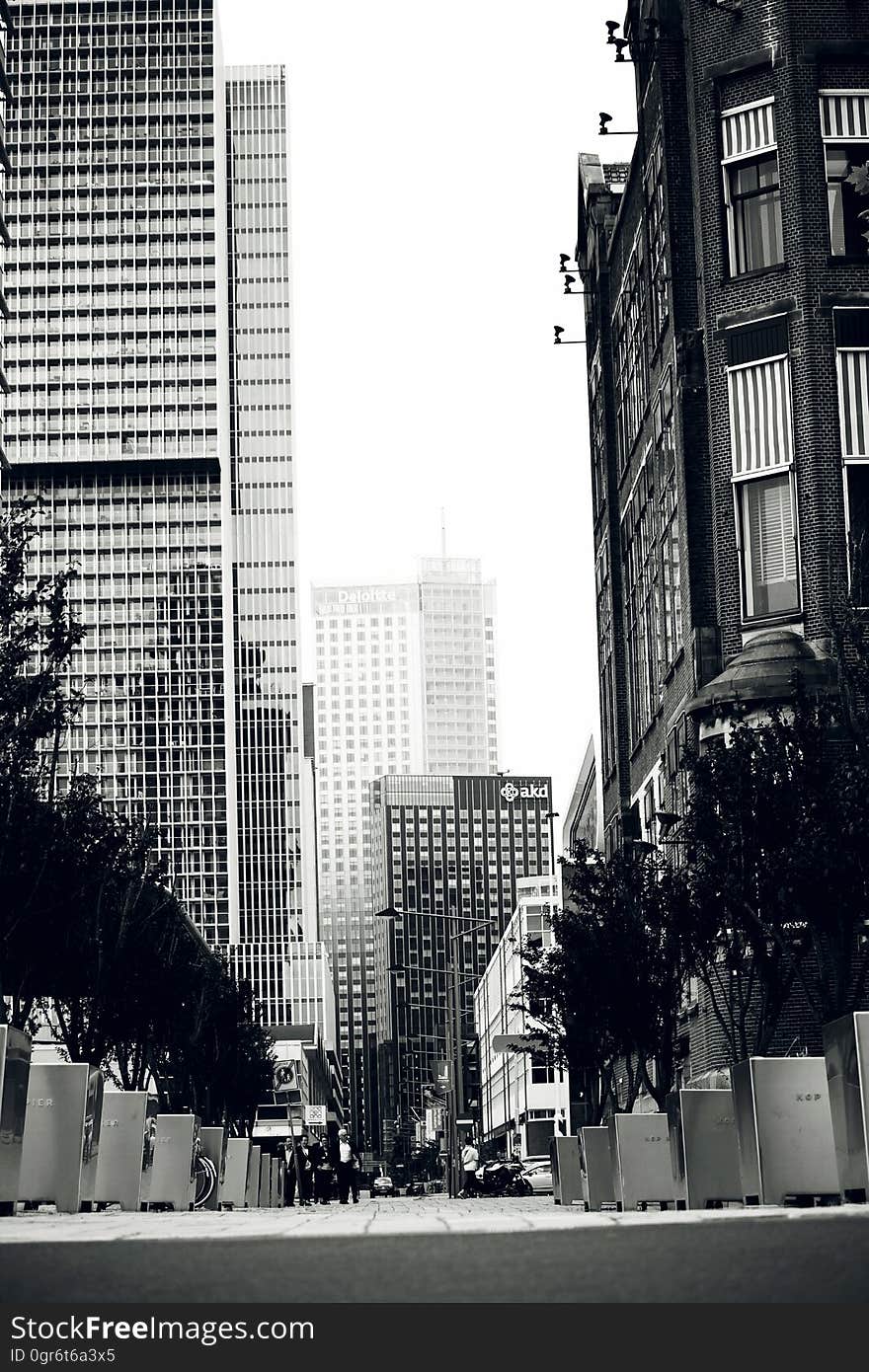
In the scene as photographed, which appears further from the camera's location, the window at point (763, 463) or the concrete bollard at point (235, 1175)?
the window at point (763, 463)

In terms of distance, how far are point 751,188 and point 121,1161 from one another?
24418 mm

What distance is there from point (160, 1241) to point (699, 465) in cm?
3437

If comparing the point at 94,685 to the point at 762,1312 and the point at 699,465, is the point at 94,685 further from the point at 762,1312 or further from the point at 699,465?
the point at 762,1312

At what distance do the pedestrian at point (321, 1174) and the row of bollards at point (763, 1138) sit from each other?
2692 centimetres

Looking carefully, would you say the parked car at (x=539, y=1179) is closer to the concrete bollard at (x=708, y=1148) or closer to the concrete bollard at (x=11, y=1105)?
the concrete bollard at (x=708, y=1148)

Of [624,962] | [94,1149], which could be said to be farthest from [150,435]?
[94,1149]

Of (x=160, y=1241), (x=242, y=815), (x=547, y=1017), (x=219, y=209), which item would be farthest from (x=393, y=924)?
(x=160, y=1241)

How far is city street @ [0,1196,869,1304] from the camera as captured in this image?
18.0 ft

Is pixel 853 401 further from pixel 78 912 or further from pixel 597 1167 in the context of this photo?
pixel 78 912

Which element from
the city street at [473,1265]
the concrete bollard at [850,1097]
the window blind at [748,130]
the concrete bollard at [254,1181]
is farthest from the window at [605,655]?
the city street at [473,1265]

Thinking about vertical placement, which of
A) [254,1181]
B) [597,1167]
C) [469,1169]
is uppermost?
[597,1167]

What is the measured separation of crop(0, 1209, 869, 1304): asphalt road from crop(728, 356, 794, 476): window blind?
104 feet

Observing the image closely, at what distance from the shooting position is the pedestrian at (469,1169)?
184 feet

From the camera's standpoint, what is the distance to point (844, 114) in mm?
38219
